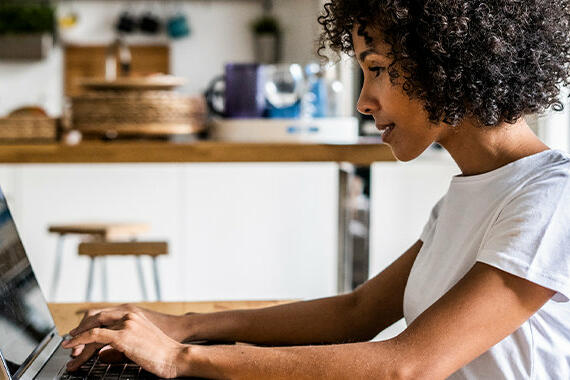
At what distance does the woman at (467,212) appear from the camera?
0.79 metres

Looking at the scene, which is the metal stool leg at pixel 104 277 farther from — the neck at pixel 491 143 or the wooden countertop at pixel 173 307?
the neck at pixel 491 143

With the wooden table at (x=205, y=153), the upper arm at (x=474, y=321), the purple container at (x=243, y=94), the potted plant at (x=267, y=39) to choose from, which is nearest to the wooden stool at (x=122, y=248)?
the wooden table at (x=205, y=153)

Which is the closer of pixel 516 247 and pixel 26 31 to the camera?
pixel 516 247

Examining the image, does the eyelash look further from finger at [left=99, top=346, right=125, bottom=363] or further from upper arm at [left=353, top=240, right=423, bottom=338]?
finger at [left=99, top=346, right=125, bottom=363]

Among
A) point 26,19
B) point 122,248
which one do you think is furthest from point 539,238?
point 26,19

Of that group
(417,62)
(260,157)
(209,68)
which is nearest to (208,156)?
(260,157)

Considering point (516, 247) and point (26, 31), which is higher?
point (26, 31)

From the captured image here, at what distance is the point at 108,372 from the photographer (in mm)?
871

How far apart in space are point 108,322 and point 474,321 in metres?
0.45

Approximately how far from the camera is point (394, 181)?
328 cm

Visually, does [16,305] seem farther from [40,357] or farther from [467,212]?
[467,212]

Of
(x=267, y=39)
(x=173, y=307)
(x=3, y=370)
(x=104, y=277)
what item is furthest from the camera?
(x=267, y=39)

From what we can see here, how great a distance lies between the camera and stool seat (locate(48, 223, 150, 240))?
9.47 feet

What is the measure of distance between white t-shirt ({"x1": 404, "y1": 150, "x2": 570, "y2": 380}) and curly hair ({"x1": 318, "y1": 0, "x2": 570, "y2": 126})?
8 cm
